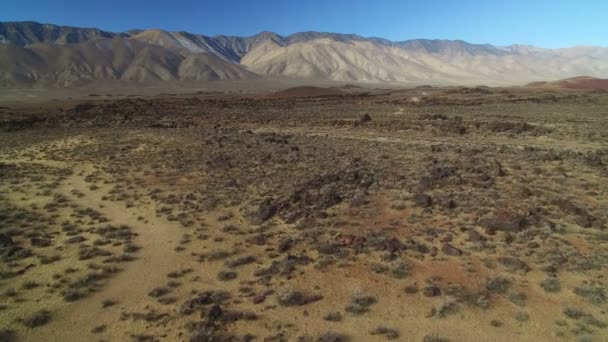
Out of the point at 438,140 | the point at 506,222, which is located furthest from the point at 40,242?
the point at 438,140

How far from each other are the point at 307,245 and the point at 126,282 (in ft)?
17.0

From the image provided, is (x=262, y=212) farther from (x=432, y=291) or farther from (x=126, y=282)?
(x=432, y=291)

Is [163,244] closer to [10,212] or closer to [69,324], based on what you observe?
[69,324]

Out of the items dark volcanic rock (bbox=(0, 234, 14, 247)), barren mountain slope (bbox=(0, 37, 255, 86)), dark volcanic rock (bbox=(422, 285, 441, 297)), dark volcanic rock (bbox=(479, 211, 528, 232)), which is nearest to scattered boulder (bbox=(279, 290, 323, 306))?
dark volcanic rock (bbox=(422, 285, 441, 297))

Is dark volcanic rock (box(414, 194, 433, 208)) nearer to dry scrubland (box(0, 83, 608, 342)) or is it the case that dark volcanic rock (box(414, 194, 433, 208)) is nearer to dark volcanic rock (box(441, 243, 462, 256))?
dry scrubland (box(0, 83, 608, 342))

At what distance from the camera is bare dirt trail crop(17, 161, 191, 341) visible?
8.95 m

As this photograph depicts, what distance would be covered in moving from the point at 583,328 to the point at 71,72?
186 metres

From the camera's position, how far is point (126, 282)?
10969 mm

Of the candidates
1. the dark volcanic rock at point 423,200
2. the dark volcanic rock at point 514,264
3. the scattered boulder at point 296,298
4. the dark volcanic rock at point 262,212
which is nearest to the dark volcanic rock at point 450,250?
the dark volcanic rock at point 514,264

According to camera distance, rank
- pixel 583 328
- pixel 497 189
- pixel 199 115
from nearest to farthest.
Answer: pixel 583 328, pixel 497 189, pixel 199 115

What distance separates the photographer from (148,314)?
9.38 metres

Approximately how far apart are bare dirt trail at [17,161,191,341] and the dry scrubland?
0.17 ft

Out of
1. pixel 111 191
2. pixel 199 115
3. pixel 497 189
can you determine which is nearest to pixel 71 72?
pixel 199 115

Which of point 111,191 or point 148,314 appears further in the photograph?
point 111,191
